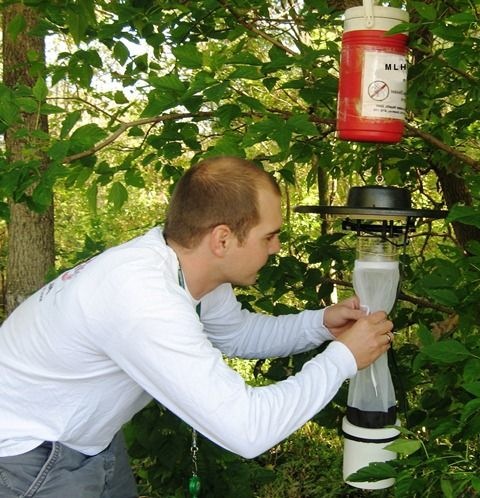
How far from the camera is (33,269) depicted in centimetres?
568

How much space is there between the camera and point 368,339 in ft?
5.78

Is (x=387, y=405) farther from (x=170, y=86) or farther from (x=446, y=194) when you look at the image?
(x=446, y=194)

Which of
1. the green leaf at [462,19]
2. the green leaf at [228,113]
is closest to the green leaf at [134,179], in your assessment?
the green leaf at [228,113]

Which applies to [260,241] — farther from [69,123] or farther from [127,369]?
[69,123]

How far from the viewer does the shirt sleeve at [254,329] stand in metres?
2.26

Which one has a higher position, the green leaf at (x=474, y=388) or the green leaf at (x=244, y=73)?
the green leaf at (x=244, y=73)

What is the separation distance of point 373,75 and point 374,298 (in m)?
0.58

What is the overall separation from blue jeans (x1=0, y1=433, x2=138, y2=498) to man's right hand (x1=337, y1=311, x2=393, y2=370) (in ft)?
2.69

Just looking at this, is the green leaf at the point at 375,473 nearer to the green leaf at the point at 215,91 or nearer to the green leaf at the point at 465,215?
the green leaf at the point at 465,215

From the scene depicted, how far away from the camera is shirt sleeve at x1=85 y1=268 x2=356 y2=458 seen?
1.61 meters

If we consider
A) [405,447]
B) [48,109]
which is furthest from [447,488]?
[48,109]

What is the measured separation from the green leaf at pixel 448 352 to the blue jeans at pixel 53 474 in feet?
3.28

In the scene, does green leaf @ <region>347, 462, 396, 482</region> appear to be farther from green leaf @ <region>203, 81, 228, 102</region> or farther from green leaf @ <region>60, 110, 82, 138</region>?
green leaf @ <region>60, 110, 82, 138</region>

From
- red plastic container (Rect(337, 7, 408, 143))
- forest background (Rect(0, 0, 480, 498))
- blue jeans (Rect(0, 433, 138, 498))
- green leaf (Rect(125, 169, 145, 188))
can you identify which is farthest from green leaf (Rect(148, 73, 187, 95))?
blue jeans (Rect(0, 433, 138, 498))
